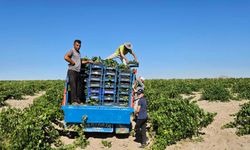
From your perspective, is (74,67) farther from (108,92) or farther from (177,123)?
(177,123)

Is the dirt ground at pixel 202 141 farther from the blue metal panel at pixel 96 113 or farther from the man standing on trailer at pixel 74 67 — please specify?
the man standing on trailer at pixel 74 67

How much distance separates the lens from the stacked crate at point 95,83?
31.2ft

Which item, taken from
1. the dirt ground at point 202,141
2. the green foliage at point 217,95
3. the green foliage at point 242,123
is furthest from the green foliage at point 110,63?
the green foliage at point 217,95

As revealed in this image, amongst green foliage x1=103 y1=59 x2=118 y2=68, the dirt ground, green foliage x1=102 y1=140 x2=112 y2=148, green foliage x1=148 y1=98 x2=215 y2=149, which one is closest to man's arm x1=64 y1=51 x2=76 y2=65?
green foliage x1=103 y1=59 x2=118 y2=68

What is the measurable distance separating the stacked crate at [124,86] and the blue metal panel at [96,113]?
0.72 meters

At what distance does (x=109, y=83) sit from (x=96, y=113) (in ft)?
3.52

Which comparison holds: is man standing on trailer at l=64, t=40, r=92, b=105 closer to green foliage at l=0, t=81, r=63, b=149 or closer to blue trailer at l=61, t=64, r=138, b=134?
blue trailer at l=61, t=64, r=138, b=134

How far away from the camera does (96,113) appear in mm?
8938

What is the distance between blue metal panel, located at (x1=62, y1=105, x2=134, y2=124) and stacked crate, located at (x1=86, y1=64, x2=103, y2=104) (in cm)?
70

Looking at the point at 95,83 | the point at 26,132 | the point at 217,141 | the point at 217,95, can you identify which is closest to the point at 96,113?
the point at 95,83

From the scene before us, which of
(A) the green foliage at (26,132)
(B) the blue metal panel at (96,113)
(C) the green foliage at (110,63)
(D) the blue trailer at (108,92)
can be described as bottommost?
(A) the green foliage at (26,132)

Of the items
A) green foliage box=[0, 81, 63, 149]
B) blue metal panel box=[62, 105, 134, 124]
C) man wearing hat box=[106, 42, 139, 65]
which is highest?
man wearing hat box=[106, 42, 139, 65]

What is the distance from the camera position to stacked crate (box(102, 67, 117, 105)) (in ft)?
31.2

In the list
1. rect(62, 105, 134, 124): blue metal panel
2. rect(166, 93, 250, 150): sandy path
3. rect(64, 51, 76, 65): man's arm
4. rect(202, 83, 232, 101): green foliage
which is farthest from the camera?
rect(202, 83, 232, 101): green foliage
